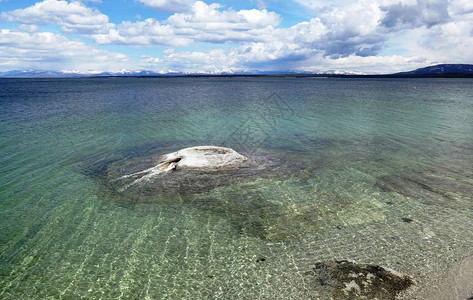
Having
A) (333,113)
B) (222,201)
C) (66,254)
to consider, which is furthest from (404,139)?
(66,254)

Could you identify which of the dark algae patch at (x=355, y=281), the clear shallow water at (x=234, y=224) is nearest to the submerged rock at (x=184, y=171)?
the clear shallow water at (x=234, y=224)

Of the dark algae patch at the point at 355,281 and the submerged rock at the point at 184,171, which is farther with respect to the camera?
the submerged rock at the point at 184,171

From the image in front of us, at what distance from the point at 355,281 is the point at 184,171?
1383cm

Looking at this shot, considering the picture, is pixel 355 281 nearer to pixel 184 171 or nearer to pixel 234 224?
pixel 234 224

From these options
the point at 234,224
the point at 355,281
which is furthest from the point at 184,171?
the point at 355,281

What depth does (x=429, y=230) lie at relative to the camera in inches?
526

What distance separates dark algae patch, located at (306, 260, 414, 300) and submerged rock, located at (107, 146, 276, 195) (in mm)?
9191

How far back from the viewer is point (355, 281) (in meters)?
10.2

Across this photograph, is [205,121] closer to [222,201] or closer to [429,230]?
[222,201]

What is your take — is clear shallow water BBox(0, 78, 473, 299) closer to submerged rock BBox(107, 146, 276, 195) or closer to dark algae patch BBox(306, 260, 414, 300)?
dark algae patch BBox(306, 260, 414, 300)

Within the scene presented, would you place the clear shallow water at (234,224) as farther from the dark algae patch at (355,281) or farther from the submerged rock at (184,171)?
the submerged rock at (184,171)

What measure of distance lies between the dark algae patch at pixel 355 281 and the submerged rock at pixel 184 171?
9191 mm

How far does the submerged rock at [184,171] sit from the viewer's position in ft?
61.2

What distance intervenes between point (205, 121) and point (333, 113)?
70.1ft
